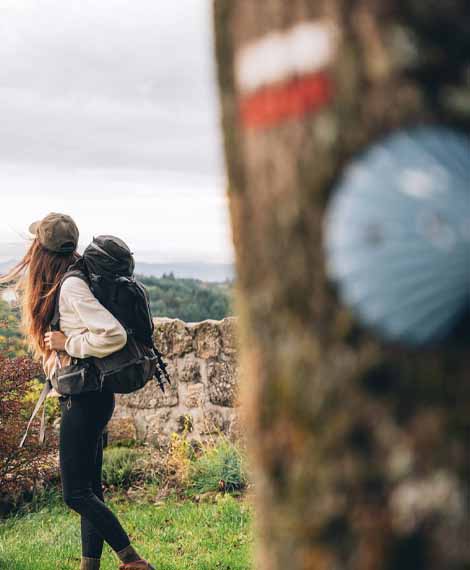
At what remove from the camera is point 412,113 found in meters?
1.28

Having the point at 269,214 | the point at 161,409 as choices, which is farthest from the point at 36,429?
the point at 269,214

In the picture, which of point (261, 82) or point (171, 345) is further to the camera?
point (171, 345)

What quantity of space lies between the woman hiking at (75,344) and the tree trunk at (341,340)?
318cm

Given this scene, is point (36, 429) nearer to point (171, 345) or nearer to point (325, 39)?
point (171, 345)

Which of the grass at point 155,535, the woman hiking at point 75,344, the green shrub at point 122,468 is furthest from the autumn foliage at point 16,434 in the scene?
the woman hiking at point 75,344

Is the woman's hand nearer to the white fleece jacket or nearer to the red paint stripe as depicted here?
the white fleece jacket

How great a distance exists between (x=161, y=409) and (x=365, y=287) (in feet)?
25.6

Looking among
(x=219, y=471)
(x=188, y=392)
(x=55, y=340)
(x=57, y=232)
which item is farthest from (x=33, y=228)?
(x=188, y=392)

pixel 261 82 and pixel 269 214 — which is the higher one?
pixel 261 82

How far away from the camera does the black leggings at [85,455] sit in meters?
4.55

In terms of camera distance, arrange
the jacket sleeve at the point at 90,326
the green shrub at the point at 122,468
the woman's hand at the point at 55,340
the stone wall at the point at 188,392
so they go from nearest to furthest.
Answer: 1. the jacket sleeve at the point at 90,326
2. the woman's hand at the point at 55,340
3. the green shrub at the point at 122,468
4. the stone wall at the point at 188,392

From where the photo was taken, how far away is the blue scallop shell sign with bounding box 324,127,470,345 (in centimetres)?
126

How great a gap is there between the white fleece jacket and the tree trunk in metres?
3.14

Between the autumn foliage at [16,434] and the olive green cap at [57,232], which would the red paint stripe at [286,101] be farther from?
the autumn foliage at [16,434]
